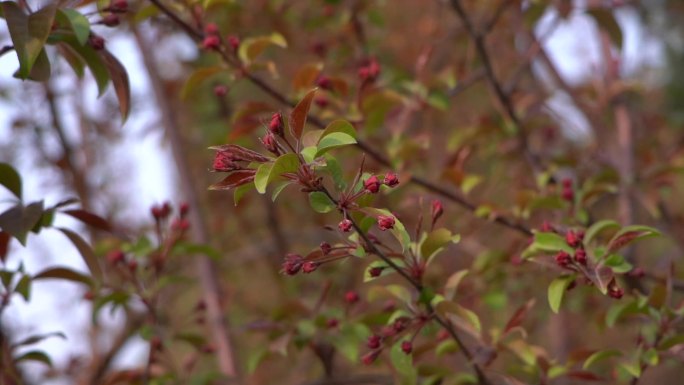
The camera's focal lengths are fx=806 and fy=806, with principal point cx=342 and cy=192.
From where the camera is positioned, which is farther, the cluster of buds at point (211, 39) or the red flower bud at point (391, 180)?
the cluster of buds at point (211, 39)

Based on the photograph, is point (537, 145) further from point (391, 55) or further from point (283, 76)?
point (283, 76)

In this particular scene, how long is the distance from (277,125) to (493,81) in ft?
3.49

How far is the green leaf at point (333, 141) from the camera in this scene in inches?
39.9

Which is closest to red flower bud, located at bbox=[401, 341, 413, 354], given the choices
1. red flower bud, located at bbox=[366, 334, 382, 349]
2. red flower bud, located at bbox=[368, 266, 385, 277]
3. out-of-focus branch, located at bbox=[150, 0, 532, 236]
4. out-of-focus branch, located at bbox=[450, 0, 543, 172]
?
red flower bud, located at bbox=[366, 334, 382, 349]

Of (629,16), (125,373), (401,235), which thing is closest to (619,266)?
(401,235)

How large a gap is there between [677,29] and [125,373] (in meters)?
5.33

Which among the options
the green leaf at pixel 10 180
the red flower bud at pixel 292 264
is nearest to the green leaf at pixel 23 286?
the green leaf at pixel 10 180

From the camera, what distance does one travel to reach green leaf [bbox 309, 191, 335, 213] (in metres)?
1.05

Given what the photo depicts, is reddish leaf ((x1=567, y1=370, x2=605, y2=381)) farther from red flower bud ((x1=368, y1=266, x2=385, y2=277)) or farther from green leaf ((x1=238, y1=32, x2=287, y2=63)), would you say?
green leaf ((x1=238, y1=32, x2=287, y2=63))

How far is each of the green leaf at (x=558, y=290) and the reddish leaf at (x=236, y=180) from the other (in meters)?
0.50

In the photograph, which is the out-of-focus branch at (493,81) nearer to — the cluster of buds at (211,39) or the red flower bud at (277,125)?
the cluster of buds at (211,39)

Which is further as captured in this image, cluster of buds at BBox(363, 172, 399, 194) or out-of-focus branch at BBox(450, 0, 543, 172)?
out-of-focus branch at BBox(450, 0, 543, 172)

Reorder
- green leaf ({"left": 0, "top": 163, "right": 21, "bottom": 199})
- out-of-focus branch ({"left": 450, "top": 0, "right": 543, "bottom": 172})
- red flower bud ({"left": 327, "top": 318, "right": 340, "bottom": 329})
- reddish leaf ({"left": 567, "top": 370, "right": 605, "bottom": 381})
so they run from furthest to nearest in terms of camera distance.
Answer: out-of-focus branch ({"left": 450, "top": 0, "right": 543, "bottom": 172}) → red flower bud ({"left": 327, "top": 318, "right": 340, "bottom": 329}) → reddish leaf ({"left": 567, "top": 370, "right": 605, "bottom": 381}) → green leaf ({"left": 0, "top": 163, "right": 21, "bottom": 199})

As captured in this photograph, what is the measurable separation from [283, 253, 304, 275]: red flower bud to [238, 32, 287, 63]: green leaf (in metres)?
0.56
